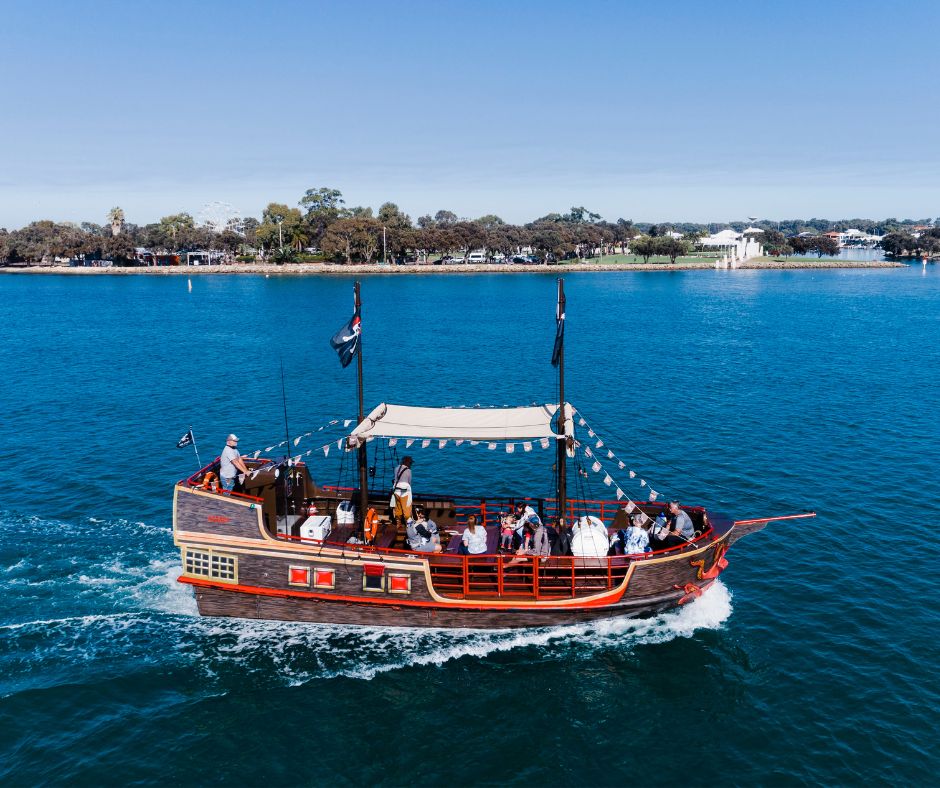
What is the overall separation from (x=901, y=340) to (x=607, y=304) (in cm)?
5311

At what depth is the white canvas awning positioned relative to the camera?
22625 millimetres

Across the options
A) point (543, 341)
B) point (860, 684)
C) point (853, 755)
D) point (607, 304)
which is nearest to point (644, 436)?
point (860, 684)

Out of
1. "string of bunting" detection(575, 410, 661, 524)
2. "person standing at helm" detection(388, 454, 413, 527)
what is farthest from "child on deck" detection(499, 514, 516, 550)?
"string of bunting" detection(575, 410, 661, 524)

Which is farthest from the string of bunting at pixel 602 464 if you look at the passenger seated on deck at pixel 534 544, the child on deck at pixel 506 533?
the child on deck at pixel 506 533

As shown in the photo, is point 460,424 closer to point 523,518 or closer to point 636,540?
point 523,518

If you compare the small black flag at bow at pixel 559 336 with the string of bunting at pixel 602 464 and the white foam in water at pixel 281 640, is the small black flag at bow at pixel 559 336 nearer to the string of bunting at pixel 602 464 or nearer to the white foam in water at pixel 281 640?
the string of bunting at pixel 602 464

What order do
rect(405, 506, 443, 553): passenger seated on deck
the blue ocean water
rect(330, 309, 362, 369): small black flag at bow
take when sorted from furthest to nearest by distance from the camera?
rect(330, 309, 362, 369): small black flag at bow
rect(405, 506, 443, 553): passenger seated on deck
the blue ocean water

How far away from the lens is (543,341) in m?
87.0

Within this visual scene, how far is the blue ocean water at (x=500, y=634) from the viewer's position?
58.7ft

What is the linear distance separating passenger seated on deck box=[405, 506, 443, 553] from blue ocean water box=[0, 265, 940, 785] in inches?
102

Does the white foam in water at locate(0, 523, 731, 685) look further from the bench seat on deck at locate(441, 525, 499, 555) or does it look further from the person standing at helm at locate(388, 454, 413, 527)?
the person standing at helm at locate(388, 454, 413, 527)

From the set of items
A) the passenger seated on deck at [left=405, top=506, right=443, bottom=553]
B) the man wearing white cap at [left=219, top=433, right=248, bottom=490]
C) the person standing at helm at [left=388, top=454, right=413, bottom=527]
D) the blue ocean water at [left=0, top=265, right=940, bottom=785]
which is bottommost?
the blue ocean water at [left=0, top=265, right=940, bottom=785]

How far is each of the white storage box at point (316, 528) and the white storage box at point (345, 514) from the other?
0.44 meters

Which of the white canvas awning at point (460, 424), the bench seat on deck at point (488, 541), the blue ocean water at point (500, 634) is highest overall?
the white canvas awning at point (460, 424)
